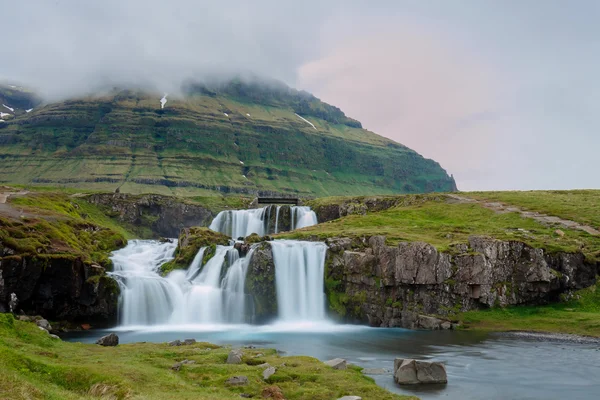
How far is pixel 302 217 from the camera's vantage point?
117 meters

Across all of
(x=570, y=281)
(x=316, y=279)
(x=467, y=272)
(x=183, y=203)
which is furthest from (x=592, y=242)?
(x=183, y=203)

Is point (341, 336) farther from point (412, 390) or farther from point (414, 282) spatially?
point (412, 390)

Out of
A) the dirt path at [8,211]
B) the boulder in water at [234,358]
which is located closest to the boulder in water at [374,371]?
the boulder in water at [234,358]

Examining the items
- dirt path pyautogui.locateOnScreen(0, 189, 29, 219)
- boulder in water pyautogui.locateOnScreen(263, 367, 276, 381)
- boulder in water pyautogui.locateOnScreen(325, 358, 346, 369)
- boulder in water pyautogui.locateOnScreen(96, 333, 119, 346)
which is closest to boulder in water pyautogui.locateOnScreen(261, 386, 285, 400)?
boulder in water pyautogui.locateOnScreen(263, 367, 276, 381)

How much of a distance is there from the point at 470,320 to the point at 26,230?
64.2m

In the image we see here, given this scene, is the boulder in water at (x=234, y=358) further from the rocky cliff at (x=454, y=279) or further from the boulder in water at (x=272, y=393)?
the rocky cliff at (x=454, y=279)

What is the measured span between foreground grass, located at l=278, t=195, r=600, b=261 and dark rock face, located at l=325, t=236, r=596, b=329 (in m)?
2.74

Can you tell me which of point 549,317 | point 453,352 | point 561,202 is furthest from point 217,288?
point 561,202

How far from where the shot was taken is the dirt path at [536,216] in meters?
80.6

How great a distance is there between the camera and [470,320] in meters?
61.6

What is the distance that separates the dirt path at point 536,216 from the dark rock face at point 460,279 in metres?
17.3

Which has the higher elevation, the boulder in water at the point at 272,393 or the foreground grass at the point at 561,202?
the foreground grass at the point at 561,202

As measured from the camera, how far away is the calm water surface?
32.0 metres

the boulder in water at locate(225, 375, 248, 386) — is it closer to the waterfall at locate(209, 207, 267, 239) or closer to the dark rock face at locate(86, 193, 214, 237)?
the waterfall at locate(209, 207, 267, 239)
